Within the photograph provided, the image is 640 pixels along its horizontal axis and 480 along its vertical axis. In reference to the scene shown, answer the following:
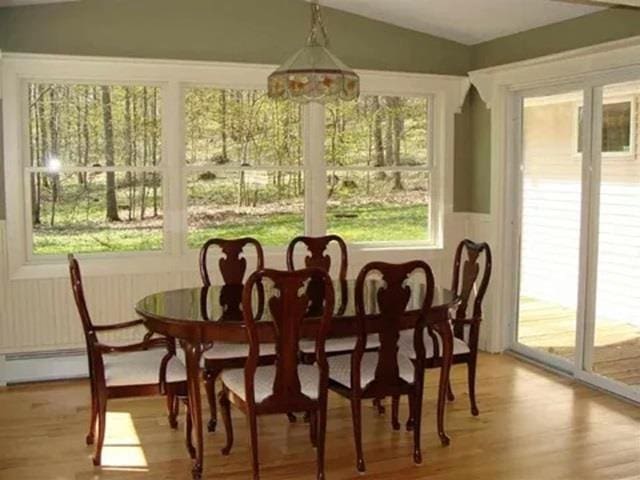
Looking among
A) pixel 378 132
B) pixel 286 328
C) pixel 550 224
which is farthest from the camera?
Result: pixel 378 132

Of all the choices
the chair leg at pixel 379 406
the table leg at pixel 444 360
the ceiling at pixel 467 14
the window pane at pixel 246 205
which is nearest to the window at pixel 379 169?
the window pane at pixel 246 205

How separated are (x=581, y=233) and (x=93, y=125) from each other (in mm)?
3481

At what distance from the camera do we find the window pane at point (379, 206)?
226 inches

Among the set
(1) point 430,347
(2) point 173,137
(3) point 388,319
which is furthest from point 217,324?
(2) point 173,137

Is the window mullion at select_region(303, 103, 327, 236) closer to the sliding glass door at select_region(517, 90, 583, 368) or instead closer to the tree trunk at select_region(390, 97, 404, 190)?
the tree trunk at select_region(390, 97, 404, 190)

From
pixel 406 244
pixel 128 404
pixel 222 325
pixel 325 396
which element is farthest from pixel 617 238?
pixel 128 404

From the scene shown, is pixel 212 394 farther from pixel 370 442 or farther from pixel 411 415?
pixel 411 415

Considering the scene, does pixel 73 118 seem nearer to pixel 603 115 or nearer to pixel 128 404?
pixel 128 404

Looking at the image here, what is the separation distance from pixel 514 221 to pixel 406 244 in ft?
2.89

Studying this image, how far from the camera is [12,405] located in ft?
14.7

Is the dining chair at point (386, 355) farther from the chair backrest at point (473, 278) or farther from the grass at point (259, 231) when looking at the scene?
the grass at point (259, 231)

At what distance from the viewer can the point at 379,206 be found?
231 inches

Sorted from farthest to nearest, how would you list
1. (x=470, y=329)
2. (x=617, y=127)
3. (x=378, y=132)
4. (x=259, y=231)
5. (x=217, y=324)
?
1. (x=378, y=132)
2. (x=259, y=231)
3. (x=617, y=127)
4. (x=470, y=329)
5. (x=217, y=324)

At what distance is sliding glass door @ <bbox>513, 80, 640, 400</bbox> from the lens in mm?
4590
